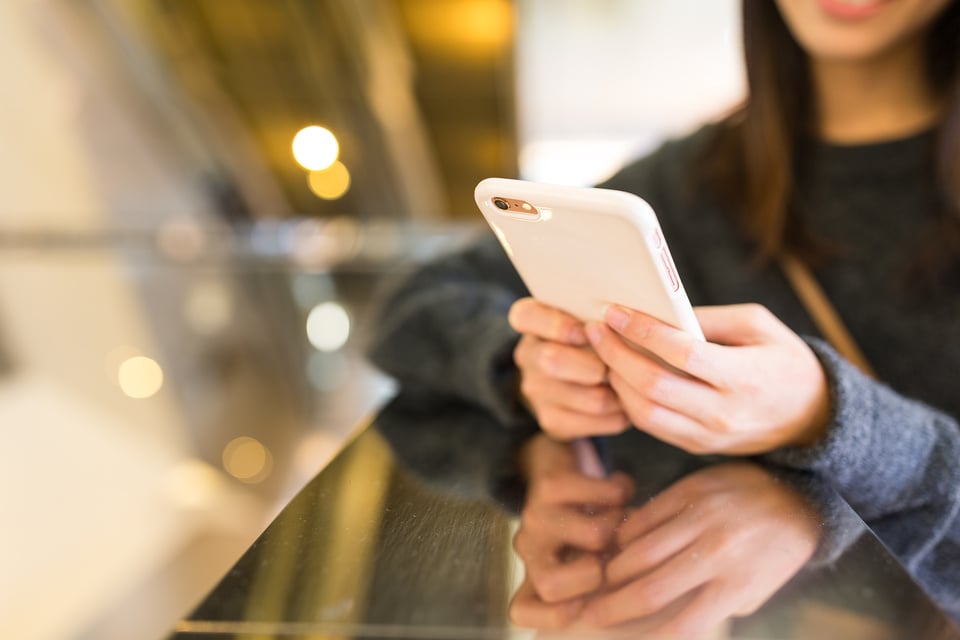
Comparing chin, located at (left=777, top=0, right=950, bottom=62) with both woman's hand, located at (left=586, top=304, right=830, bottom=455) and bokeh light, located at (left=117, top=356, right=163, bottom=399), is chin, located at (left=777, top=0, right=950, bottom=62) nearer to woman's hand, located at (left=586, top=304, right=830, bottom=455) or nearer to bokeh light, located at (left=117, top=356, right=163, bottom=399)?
woman's hand, located at (left=586, top=304, right=830, bottom=455)

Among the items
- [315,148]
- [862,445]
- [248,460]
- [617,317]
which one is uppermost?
[617,317]

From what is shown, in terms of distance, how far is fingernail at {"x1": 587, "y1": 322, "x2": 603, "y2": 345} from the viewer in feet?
1.29

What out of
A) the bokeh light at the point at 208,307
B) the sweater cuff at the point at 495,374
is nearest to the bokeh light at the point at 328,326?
the bokeh light at the point at 208,307

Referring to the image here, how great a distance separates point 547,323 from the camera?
430 mm

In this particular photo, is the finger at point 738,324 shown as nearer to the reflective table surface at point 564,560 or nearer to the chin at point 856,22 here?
the reflective table surface at point 564,560

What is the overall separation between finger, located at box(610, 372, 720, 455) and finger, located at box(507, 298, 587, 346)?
37 millimetres

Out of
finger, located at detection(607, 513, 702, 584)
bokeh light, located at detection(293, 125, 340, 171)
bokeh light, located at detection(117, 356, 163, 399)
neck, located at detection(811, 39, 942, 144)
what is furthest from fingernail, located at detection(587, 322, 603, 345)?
bokeh light, located at detection(293, 125, 340, 171)

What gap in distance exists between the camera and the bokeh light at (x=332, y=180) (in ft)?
6.84

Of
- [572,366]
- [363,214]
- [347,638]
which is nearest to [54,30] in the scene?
[363,214]

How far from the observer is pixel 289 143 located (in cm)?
207

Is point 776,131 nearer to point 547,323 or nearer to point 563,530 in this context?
point 547,323

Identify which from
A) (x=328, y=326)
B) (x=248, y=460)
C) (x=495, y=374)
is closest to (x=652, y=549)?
(x=495, y=374)

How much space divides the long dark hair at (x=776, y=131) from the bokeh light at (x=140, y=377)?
95cm

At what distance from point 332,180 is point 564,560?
6.27 ft
